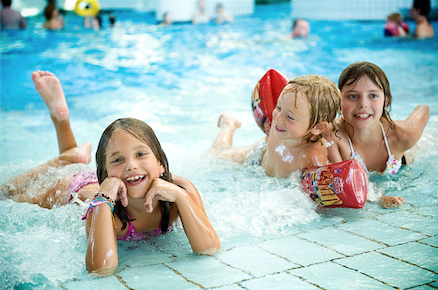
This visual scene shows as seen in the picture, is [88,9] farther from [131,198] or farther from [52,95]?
[131,198]

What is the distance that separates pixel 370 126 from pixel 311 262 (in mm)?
1765

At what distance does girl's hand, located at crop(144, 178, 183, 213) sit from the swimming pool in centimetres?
34

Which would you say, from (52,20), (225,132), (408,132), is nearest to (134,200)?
(225,132)

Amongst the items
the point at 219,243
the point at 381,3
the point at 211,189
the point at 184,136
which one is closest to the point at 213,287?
the point at 219,243

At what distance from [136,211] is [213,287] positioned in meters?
0.82

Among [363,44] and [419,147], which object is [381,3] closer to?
[363,44]

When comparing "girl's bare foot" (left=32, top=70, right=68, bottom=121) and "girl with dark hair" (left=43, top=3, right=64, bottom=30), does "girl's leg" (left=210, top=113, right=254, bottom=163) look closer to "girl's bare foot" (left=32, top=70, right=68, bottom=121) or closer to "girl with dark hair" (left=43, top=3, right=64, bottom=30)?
"girl's bare foot" (left=32, top=70, right=68, bottom=121)

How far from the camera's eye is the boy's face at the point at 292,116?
123 inches

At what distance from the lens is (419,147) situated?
4.58 meters

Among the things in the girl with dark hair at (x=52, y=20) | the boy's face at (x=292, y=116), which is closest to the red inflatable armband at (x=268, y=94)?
the boy's face at (x=292, y=116)

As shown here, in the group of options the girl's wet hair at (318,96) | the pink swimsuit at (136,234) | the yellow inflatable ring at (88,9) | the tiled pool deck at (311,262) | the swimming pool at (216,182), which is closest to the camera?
the tiled pool deck at (311,262)

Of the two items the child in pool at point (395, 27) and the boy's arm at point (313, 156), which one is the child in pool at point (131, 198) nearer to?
the boy's arm at point (313, 156)

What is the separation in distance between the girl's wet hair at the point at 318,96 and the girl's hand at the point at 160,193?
1.23 m

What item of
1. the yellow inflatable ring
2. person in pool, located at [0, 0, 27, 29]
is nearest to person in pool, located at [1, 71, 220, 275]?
person in pool, located at [0, 0, 27, 29]
